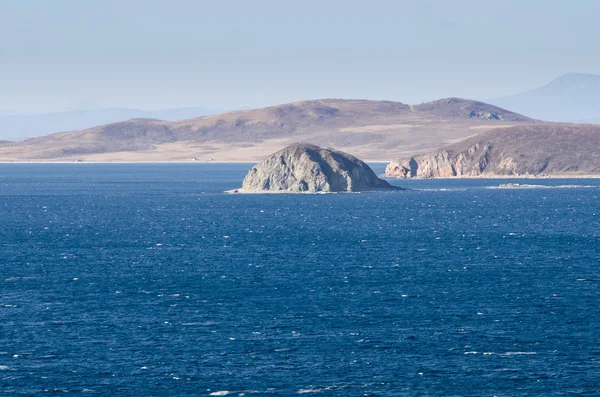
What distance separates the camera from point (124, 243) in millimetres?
113688

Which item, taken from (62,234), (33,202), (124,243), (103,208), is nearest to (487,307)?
(124,243)

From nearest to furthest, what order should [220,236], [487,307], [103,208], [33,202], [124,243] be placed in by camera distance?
[487,307], [124,243], [220,236], [103,208], [33,202]

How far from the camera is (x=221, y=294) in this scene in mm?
76250

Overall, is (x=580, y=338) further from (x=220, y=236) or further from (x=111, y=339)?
(x=220, y=236)

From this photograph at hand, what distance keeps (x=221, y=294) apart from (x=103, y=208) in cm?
10275

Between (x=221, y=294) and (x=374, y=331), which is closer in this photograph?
(x=374, y=331)

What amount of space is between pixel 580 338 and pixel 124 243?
6417 centimetres

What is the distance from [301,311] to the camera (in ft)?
227

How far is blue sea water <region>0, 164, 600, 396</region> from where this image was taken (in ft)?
Answer: 174

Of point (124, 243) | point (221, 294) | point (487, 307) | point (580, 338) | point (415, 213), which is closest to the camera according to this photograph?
point (580, 338)

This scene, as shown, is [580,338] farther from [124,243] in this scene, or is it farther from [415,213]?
[415,213]

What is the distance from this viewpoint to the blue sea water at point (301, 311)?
2092 inches

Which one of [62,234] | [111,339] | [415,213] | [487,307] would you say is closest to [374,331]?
[487,307]

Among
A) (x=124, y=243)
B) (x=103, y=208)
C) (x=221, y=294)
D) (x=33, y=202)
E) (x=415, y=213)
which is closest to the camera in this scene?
(x=221, y=294)
